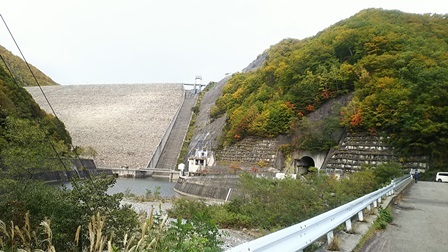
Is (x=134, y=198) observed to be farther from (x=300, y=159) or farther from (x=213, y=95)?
(x=213, y=95)

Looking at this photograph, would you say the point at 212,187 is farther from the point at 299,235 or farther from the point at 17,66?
the point at 17,66

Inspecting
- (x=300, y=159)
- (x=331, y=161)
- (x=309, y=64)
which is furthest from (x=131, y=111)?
(x=331, y=161)

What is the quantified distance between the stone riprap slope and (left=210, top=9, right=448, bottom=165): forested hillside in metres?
19.2

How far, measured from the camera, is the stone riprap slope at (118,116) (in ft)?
183

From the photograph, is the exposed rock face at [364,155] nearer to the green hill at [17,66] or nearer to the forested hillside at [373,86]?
the forested hillside at [373,86]

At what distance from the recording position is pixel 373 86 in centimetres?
2933

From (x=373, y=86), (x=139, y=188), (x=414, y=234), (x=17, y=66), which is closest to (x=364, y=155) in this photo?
(x=373, y=86)

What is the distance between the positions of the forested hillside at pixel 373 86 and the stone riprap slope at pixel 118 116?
19.2 meters

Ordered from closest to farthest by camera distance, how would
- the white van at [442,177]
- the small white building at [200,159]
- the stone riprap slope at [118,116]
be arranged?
the white van at [442,177]
the small white building at [200,159]
the stone riprap slope at [118,116]

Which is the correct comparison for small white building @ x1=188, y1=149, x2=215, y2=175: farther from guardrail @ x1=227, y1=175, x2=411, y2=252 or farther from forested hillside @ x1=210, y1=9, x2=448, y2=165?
guardrail @ x1=227, y1=175, x2=411, y2=252

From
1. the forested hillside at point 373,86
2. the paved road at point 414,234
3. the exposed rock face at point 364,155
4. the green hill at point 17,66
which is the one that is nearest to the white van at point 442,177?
the exposed rock face at point 364,155

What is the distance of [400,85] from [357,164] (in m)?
8.59

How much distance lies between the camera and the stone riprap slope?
2199 inches

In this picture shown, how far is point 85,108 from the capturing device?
72.5 m
